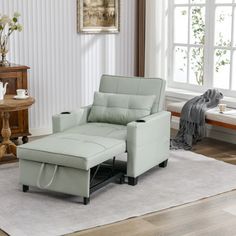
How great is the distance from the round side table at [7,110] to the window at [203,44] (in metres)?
2.39

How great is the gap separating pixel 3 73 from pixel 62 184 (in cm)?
194

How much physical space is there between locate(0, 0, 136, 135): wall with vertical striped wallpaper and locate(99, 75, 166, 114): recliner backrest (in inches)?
51.9

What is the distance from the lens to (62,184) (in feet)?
13.7

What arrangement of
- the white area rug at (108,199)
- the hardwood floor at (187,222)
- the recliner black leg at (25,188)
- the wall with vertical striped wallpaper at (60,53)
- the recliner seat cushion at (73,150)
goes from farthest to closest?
the wall with vertical striped wallpaper at (60,53) → the recliner black leg at (25,188) → the recliner seat cushion at (73,150) → the white area rug at (108,199) → the hardwood floor at (187,222)

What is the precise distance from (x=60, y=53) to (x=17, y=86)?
37.8 inches

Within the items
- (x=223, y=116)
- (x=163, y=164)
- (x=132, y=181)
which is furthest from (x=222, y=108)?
(x=132, y=181)

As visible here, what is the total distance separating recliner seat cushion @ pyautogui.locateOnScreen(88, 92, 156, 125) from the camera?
5020 mm

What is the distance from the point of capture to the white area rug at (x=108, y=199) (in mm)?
3752

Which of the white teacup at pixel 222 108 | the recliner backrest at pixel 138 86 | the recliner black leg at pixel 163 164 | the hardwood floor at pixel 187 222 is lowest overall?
the hardwood floor at pixel 187 222

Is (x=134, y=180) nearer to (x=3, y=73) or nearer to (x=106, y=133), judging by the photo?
(x=106, y=133)

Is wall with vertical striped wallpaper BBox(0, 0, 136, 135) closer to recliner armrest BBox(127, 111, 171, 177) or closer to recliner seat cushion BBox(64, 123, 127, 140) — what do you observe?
recliner seat cushion BBox(64, 123, 127, 140)

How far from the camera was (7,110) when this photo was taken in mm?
5016

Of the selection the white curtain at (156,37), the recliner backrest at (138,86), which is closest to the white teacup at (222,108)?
the recliner backrest at (138,86)

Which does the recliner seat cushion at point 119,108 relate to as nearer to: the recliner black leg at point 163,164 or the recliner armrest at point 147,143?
the recliner armrest at point 147,143
